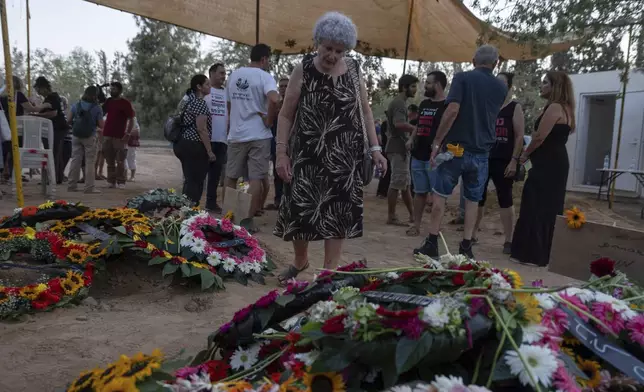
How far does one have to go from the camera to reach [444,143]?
4793 mm

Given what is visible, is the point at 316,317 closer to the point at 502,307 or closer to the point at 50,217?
the point at 502,307

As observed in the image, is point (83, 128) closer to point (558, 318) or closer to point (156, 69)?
point (558, 318)

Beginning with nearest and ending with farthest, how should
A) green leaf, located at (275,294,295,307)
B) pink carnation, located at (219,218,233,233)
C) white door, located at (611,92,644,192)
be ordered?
green leaf, located at (275,294,295,307) < pink carnation, located at (219,218,233,233) < white door, located at (611,92,644,192)

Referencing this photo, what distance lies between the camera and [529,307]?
135 cm

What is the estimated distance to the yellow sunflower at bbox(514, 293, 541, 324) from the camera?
133 centimetres

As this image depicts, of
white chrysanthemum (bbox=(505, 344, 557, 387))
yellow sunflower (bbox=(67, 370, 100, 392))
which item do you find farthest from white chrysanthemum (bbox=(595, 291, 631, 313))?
yellow sunflower (bbox=(67, 370, 100, 392))

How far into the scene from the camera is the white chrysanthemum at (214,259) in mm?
3725

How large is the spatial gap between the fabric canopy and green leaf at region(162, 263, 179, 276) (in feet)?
16.0

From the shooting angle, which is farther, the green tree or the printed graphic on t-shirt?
the green tree

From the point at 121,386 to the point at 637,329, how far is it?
1.42m

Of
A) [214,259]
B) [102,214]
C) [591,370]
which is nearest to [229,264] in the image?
[214,259]

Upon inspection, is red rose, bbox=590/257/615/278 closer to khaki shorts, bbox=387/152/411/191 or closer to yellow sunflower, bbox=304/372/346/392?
yellow sunflower, bbox=304/372/346/392

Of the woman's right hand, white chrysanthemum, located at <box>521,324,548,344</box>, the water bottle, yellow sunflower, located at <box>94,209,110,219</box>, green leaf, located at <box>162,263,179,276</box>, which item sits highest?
the water bottle

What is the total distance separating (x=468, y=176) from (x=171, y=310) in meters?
2.84
